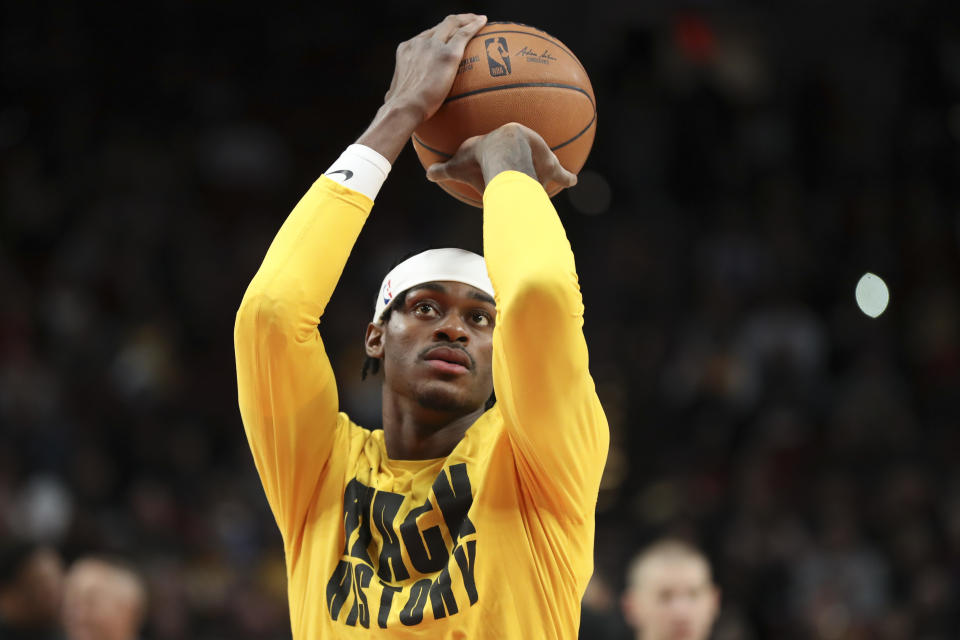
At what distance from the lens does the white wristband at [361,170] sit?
293 cm

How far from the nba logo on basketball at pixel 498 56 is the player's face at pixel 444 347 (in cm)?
56

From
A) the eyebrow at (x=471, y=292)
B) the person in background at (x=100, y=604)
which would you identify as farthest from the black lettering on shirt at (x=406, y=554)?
the person in background at (x=100, y=604)

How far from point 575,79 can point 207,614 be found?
5.75 meters

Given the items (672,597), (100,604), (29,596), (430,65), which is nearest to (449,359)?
(430,65)

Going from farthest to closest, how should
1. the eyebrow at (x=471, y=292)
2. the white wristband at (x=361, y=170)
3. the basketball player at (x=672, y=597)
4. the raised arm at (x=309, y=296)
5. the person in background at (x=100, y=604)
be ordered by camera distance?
the person in background at (x=100, y=604)
the basketball player at (x=672, y=597)
the eyebrow at (x=471, y=292)
the white wristband at (x=361, y=170)
the raised arm at (x=309, y=296)

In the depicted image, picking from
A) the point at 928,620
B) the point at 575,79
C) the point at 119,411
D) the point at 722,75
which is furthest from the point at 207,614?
the point at 722,75

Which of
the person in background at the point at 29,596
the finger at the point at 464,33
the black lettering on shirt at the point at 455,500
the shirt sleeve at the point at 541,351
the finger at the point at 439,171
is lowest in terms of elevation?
the person in background at the point at 29,596

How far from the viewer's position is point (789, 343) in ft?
29.4

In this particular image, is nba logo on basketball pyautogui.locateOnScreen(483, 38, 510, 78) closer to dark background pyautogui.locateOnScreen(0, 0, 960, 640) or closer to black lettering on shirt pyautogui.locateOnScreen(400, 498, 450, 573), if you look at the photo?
black lettering on shirt pyautogui.locateOnScreen(400, 498, 450, 573)

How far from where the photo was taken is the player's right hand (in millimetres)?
2959

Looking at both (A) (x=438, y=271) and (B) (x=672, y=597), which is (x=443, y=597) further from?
(B) (x=672, y=597)

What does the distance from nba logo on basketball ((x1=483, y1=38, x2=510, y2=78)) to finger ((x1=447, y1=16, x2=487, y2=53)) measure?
5 centimetres

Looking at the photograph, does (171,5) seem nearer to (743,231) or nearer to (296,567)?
(743,231)

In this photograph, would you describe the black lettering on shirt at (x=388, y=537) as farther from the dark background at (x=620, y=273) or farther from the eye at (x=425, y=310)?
the dark background at (x=620, y=273)
